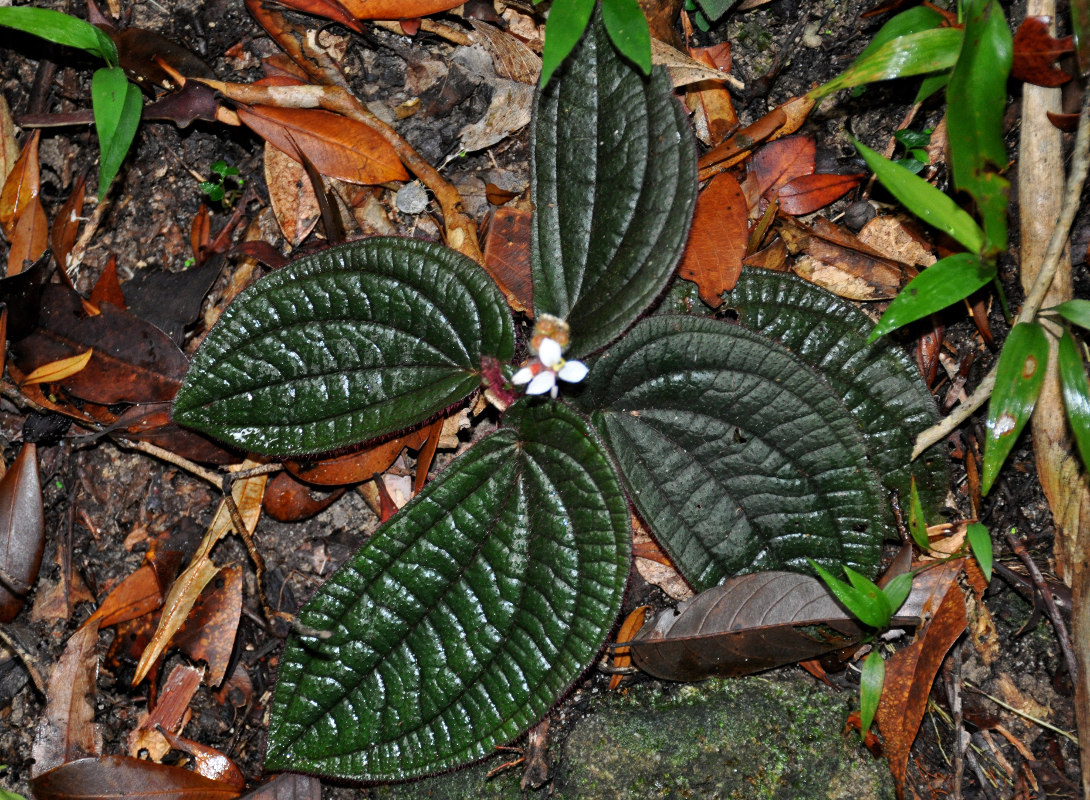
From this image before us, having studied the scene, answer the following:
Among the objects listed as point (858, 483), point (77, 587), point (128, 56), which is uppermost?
point (128, 56)

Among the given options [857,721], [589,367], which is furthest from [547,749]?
[589,367]

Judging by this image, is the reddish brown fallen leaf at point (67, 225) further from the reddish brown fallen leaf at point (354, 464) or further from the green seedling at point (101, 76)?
the reddish brown fallen leaf at point (354, 464)

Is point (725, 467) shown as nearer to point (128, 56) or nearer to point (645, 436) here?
Answer: point (645, 436)

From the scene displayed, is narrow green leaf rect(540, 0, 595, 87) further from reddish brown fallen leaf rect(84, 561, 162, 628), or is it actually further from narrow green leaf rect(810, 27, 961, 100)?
reddish brown fallen leaf rect(84, 561, 162, 628)

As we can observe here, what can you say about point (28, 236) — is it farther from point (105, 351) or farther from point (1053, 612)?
point (1053, 612)

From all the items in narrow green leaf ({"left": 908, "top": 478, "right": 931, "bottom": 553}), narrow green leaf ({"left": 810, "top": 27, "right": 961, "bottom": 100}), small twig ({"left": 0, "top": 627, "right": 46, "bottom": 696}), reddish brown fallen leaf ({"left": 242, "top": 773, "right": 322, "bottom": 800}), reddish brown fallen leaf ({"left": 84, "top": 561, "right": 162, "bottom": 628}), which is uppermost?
narrow green leaf ({"left": 810, "top": 27, "right": 961, "bottom": 100})

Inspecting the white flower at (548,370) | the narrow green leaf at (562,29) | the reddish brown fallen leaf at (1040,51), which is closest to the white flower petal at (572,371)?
the white flower at (548,370)

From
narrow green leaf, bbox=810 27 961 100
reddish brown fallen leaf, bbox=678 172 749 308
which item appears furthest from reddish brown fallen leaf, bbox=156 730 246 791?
narrow green leaf, bbox=810 27 961 100
